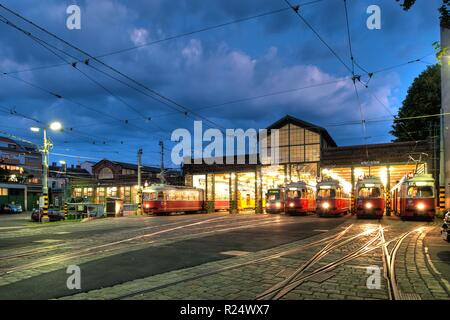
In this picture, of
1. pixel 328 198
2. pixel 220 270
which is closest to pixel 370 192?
pixel 328 198

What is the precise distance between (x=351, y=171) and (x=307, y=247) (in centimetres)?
3242

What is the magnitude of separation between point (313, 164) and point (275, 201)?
826 centimetres

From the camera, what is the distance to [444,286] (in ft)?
21.7

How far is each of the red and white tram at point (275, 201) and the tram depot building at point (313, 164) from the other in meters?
1.63

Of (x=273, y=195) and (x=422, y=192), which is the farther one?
(x=273, y=195)

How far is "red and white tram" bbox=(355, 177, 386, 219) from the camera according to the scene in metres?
27.7

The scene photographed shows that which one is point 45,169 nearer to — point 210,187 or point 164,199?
point 164,199

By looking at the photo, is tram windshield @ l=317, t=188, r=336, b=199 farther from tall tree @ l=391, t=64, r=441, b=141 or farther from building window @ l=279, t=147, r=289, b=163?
building window @ l=279, t=147, r=289, b=163

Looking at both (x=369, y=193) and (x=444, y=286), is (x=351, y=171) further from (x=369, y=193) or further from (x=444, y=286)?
(x=444, y=286)

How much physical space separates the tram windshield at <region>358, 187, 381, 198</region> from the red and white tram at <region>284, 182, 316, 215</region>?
616 centimetres

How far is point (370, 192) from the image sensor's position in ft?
91.6

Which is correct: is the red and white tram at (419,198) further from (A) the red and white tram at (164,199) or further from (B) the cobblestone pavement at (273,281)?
(A) the red and white tram at (164,199)

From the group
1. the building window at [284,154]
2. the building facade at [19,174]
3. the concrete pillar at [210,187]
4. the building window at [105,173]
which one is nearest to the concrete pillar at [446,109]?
the building window at [284,154]

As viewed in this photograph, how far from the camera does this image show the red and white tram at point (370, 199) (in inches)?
1089
